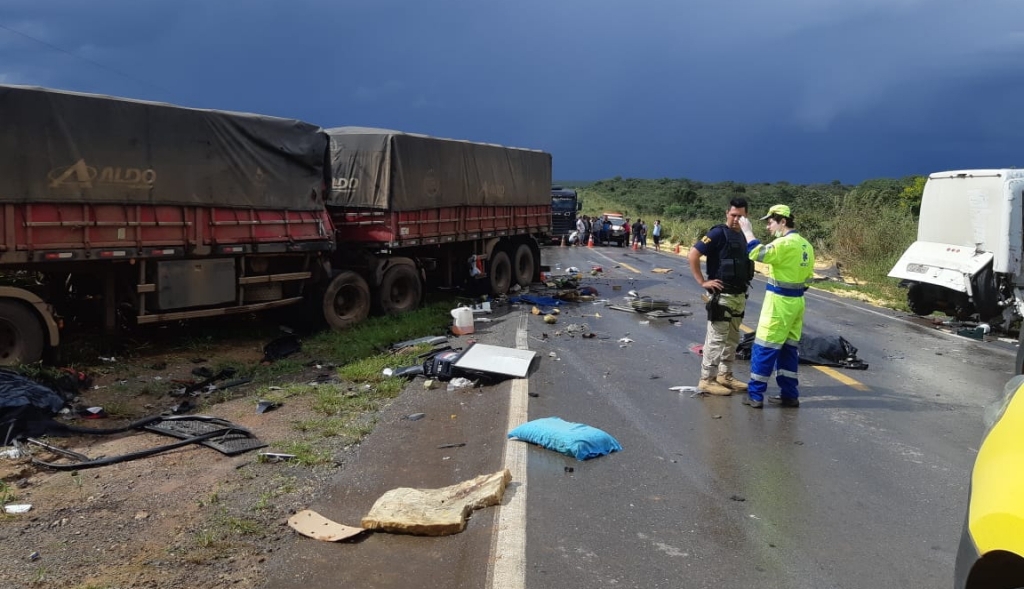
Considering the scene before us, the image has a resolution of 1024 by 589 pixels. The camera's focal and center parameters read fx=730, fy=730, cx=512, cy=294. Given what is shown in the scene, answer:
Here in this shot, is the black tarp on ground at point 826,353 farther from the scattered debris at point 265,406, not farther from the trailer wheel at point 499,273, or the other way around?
the trailer wheel at point 499,273

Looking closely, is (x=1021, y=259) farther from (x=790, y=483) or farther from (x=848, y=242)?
(x=848, y=242)

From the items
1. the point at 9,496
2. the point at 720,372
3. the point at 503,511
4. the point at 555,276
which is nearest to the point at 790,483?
the point at 503,511

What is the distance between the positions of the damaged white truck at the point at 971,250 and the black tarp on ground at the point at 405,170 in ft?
27.5

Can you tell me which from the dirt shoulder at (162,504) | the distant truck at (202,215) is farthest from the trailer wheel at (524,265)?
the dirt shoulder at (162,504)

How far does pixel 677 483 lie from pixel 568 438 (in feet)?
2.95

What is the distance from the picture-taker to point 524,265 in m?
17.5

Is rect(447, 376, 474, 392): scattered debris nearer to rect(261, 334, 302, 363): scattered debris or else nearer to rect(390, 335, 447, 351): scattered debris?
rect(390, 335, 447, 351): scattered debris

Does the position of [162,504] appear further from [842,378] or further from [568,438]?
[842,378]

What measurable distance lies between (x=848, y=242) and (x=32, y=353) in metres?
22.1

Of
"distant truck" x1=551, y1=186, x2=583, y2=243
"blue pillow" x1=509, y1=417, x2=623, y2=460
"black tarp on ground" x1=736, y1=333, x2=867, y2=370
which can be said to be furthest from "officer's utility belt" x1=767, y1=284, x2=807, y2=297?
"distant truck" x1=551, y1=186, x2=583, y2=243

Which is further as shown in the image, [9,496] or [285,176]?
[285,176]

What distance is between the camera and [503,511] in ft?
14.4

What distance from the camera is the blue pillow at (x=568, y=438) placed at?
5.37 m

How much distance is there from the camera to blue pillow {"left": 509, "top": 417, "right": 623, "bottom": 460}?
537 centimetres
